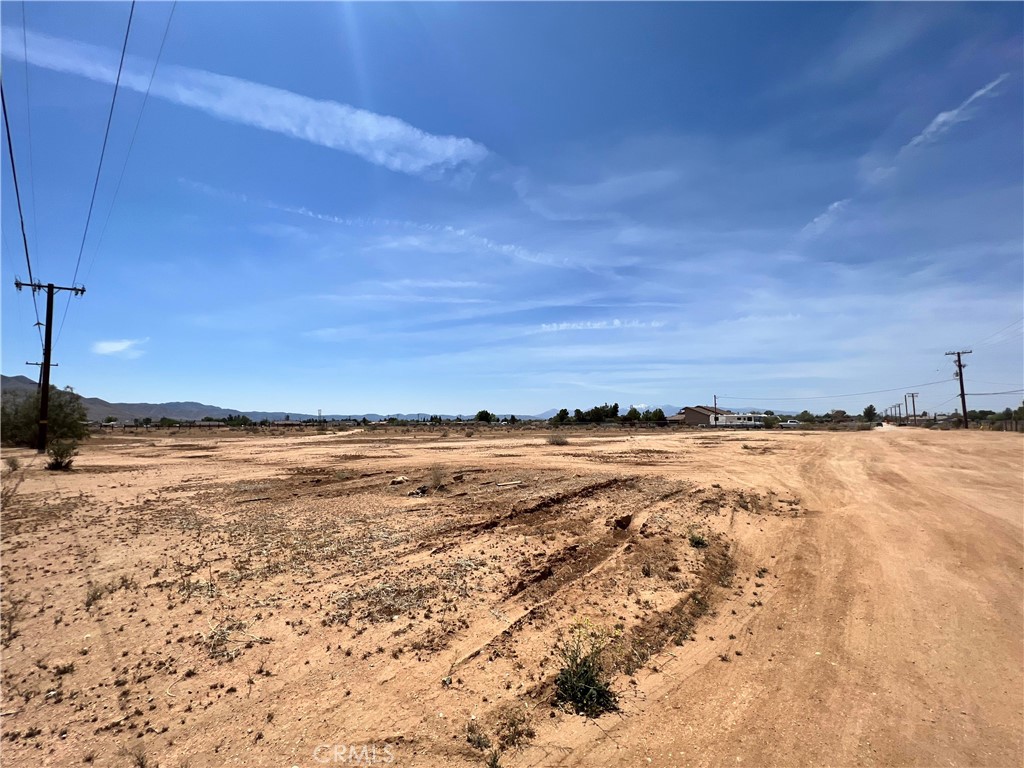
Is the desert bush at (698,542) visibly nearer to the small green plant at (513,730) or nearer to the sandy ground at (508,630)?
the sandy ground at (508,630)

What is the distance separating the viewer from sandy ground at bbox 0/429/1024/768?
171 inches

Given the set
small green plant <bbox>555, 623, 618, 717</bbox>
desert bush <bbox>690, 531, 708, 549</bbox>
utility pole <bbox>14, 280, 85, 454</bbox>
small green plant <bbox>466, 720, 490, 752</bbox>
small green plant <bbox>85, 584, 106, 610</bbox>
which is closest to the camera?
small green plant <bbox>466, 720, 490, 752</bbox>

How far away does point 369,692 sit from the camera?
A: 488 centimetres

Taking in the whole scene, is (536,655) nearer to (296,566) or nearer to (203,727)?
(203,727)

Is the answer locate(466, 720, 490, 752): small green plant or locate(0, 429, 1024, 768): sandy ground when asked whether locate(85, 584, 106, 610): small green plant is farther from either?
locate(466, 720, 490, 752): small green plant

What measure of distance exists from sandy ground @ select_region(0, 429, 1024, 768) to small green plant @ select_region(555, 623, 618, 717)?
0.44ft

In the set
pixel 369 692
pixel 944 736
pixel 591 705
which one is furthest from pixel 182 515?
pixel 944 736

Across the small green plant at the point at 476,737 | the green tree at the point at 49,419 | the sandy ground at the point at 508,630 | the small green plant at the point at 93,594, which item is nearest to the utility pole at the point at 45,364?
the green tree at the point at 49,419

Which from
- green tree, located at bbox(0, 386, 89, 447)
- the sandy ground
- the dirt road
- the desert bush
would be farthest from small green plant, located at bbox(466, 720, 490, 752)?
green tree, located at bbox(0, 386, 89, 447)

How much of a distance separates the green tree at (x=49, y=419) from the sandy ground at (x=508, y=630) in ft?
99.5

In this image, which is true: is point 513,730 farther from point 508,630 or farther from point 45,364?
point 45,364

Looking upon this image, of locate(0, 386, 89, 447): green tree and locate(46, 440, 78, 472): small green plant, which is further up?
locate(0, 386, 89, 447): green tree

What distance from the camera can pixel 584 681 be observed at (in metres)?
5.02

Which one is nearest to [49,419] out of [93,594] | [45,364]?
[45,364]
